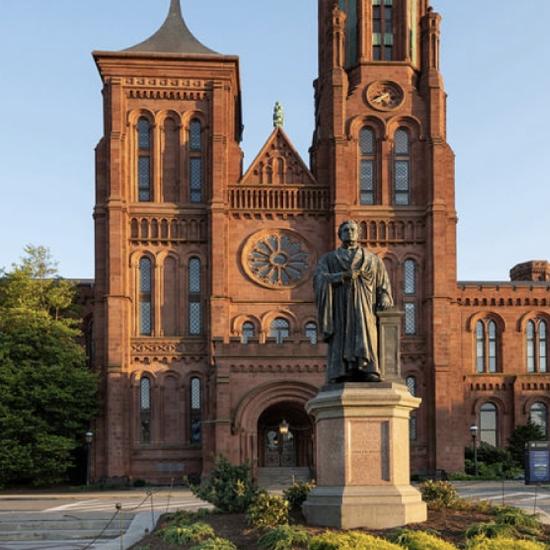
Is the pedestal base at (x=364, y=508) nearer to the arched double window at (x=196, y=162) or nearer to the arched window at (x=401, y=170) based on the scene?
the arched double window at (x=196, y=162)

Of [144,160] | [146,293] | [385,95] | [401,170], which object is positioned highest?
[385,95]

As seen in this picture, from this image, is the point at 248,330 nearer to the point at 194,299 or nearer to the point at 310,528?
the point at 194,299

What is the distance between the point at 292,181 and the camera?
5406 cm

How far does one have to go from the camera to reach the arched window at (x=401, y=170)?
5384 cm

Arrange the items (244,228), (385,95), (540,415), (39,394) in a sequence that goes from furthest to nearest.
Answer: (540,415), (385,95), (244,228), (39,394)

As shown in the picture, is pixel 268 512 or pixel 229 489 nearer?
pixel 268 512

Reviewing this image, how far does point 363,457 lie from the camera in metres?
16.5

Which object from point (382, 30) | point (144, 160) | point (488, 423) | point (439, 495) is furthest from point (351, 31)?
point (439, 495)

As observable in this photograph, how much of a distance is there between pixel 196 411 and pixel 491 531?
36.8 meters

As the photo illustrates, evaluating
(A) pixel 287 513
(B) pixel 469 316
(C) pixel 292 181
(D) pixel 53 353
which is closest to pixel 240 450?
(D) pixel 53 353

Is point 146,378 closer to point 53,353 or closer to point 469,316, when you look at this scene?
point 53,353

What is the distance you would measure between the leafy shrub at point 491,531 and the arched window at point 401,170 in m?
38.7

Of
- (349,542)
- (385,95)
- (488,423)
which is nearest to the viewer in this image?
(349,542)

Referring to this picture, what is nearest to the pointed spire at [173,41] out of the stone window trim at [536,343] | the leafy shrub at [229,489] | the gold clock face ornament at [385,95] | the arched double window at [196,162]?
the arched double window at [196,162]
